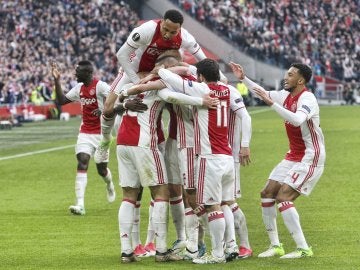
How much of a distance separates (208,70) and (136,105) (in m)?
0.99

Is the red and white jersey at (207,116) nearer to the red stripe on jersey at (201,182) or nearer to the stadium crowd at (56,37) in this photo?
the red stripe on jersey at (201,182)

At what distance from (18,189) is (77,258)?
391 inches

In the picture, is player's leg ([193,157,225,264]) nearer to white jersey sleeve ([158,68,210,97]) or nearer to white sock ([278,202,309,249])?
white jersey sleeve ([158,68,210,97])

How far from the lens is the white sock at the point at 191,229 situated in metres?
14.1

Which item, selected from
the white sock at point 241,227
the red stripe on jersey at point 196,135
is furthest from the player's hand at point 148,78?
the white sock at point 241,227

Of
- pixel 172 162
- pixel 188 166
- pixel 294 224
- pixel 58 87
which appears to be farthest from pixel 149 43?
pixel 58 87

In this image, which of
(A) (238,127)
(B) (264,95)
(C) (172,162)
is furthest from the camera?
(A) (238,127)

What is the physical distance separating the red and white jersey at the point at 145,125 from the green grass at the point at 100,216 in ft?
4.85

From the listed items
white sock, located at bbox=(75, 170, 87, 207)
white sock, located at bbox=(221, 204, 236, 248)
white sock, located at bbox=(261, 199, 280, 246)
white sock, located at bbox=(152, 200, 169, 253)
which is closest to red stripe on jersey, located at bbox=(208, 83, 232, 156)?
white sock, located at bbox=(221, 204, 236, 248)

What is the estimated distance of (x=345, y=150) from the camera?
33938 millimetres

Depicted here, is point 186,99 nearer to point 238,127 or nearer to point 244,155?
point 244,155

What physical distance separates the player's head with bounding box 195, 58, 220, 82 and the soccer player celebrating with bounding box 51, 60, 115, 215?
6.00m

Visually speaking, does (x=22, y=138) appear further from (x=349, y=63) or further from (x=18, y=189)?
(x=349, y=63)

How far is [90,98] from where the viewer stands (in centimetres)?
2031
